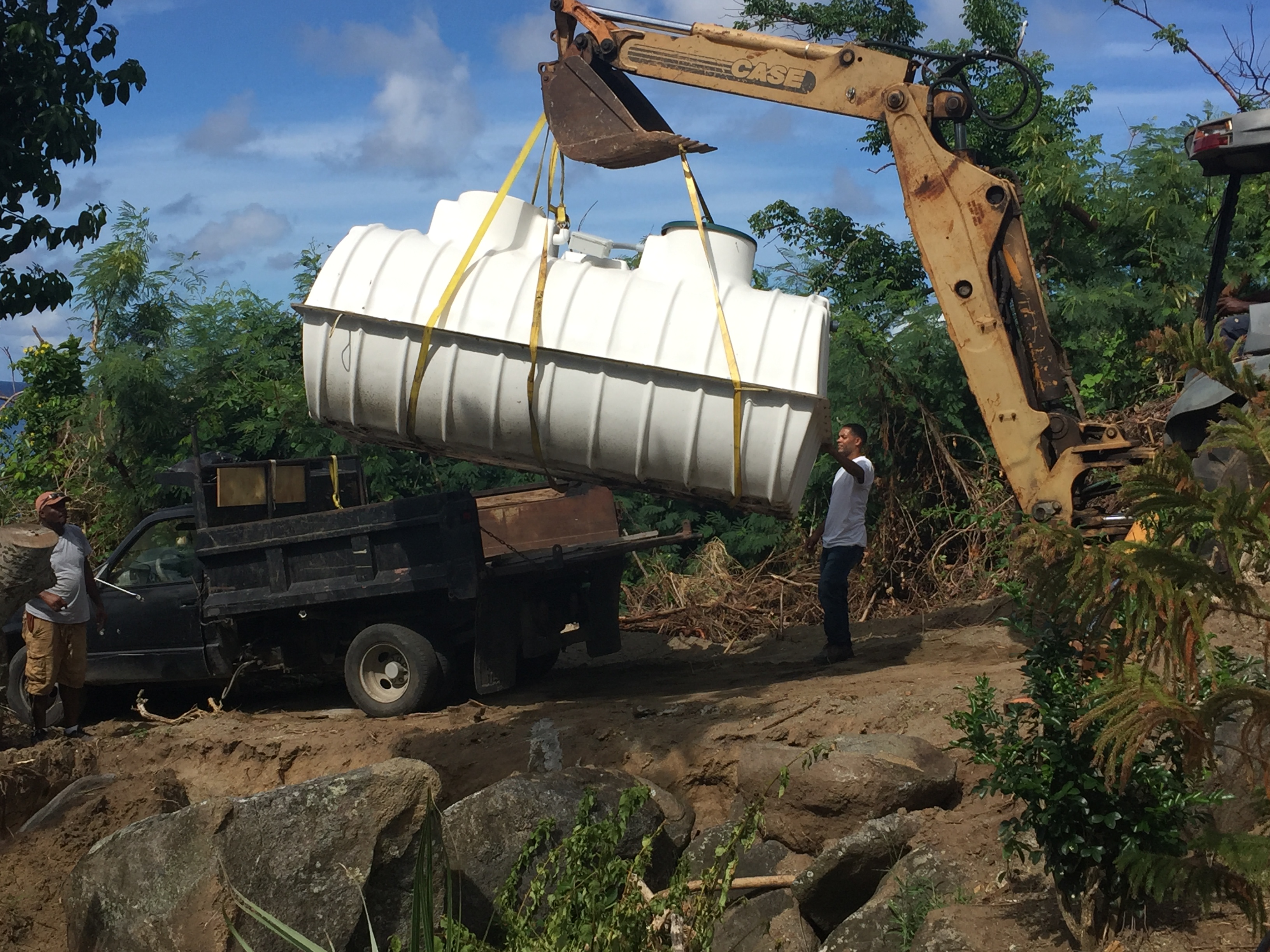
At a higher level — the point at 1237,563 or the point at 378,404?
the point at 378,404

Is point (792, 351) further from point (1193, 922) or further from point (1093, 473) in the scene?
point (1193, 922)

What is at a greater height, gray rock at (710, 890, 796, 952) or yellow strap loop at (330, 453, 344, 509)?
yellow strap loop at (330, 453, 344, 509)

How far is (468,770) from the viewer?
22.7 ft

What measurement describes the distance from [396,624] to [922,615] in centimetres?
453

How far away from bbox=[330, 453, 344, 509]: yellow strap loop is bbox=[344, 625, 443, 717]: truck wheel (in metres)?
1.31

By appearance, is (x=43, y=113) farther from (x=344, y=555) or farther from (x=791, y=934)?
(x=791, y=934)

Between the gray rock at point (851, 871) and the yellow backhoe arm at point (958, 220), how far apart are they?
9.40 ft

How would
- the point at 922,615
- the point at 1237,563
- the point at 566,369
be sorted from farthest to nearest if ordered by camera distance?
the point at 922,615, the point at 566,369, the point at 1237,563

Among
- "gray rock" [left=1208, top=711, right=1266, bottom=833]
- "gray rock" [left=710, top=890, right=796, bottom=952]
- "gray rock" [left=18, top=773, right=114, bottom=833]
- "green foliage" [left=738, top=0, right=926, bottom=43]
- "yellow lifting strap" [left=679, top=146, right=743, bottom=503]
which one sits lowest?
"gray rock" [left=710, top=890, right=796, bottom=952]

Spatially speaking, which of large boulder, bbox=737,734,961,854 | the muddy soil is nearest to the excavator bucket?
the muddy soil

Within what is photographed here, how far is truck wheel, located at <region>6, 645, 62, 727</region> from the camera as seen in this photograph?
29.2ft

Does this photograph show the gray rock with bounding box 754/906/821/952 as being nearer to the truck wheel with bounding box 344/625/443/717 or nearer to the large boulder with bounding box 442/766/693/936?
the large boulder with bounding box 442/766/693/936

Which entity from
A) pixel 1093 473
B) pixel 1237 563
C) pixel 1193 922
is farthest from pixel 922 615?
pixel 1237 563

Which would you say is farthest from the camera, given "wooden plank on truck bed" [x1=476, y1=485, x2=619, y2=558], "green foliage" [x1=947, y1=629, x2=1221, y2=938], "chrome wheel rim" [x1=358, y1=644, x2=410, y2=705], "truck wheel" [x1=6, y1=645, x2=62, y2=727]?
"wooden plank on truck bed" [x1=476, y1=485, x2=619, y2=558]
